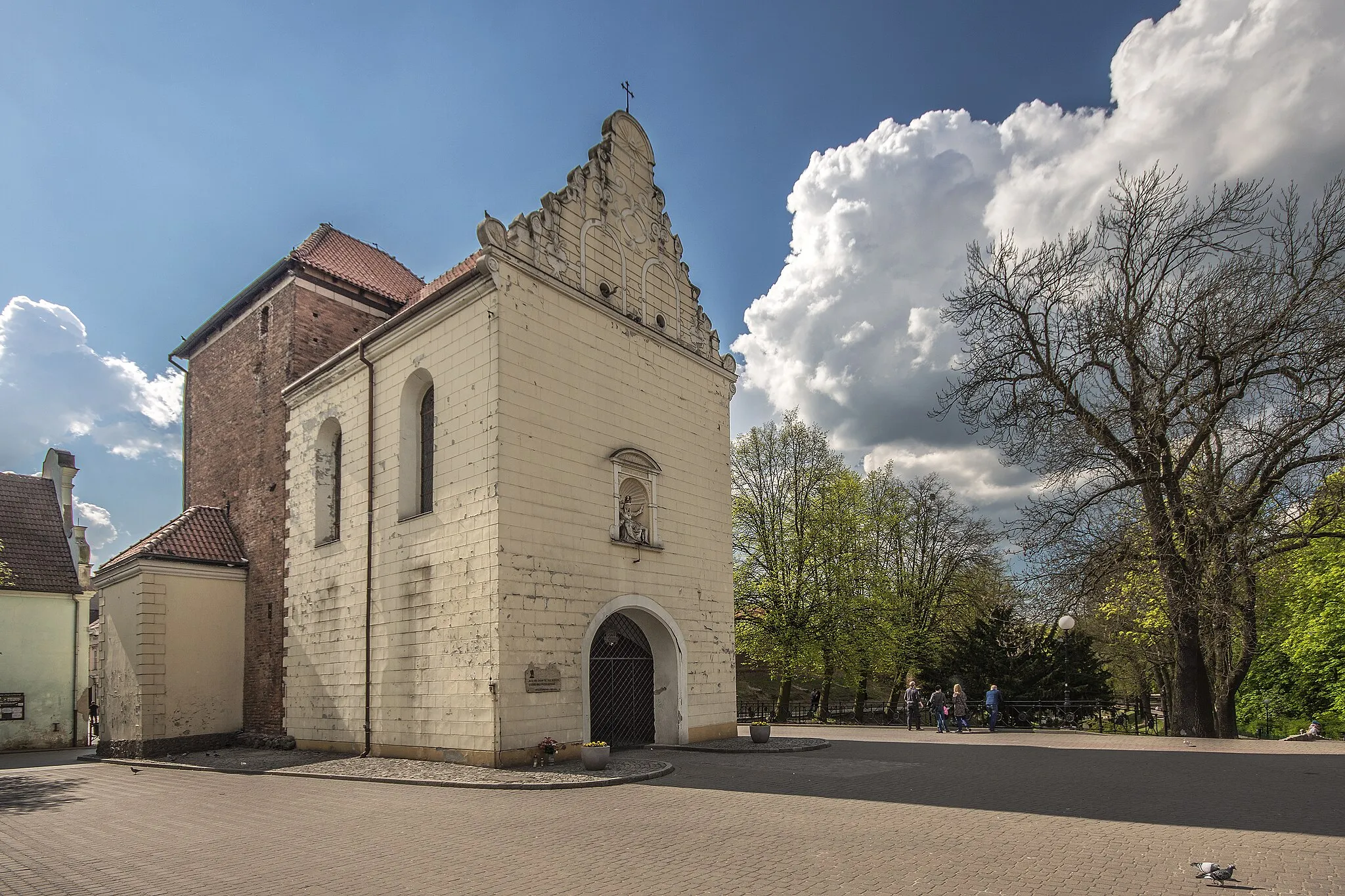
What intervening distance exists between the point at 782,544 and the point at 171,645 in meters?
20.9

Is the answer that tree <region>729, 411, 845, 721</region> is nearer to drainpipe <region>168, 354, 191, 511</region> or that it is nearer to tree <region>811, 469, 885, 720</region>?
tree <region>811, 469, 885, 720</region>

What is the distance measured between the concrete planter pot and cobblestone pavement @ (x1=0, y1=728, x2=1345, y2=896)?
133cm

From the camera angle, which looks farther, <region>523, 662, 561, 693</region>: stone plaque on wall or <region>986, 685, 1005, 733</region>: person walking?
<region>986, 685, 1005, 733</region>: person walking

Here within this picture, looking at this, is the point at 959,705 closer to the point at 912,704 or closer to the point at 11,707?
the point at 912,704

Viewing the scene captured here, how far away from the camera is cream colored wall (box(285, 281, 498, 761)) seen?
1417cm

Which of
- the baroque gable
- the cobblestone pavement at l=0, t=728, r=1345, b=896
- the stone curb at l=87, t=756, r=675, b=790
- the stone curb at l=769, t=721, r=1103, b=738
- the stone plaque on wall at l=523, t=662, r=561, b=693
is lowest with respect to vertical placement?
the stone curb at l=769, t=721, r=1103, b=738

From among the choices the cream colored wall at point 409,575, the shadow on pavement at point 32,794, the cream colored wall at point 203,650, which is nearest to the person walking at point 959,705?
the cream colored wall at point 409,575

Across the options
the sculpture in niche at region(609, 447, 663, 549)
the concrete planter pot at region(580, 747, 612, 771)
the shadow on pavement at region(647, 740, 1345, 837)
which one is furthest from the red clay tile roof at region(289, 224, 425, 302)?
the shadow on pavement at region(647, 740, 1345, 837)

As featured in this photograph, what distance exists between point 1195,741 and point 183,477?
28.5 m

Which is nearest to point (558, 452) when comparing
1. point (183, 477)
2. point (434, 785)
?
point (434, 785)

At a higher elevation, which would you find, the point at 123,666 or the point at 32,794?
the point at 123,666

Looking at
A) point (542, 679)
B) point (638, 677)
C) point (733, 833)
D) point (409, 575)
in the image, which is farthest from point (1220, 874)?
point (409, 575)

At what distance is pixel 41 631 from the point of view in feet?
93.6

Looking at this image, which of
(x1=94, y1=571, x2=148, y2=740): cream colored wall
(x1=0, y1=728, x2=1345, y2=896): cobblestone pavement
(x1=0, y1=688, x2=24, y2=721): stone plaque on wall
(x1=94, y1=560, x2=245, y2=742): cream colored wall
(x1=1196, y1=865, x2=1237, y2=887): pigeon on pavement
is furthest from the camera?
(x1=0, y1=688, x2=24, y2=721): stone plaque on wall
